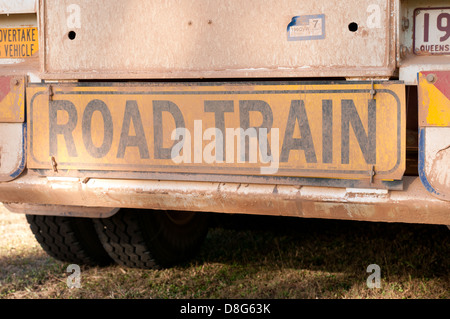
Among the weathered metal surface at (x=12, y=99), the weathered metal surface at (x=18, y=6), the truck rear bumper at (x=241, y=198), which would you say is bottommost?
the truck rear bumper at (x=241, y=198)

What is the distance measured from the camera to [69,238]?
2.74 meters

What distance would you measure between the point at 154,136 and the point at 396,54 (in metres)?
0.83

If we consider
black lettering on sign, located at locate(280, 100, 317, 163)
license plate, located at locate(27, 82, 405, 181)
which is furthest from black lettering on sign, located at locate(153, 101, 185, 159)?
black lettering on sign, located at locate(280, 100, 317, 163)

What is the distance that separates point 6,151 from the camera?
2057 millimetres

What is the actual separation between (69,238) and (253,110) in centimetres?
137

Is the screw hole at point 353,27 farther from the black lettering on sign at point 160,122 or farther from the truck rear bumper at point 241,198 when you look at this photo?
the black lettering on sign at point 160,122

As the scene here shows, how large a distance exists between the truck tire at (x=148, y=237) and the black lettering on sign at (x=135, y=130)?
0.70 meters

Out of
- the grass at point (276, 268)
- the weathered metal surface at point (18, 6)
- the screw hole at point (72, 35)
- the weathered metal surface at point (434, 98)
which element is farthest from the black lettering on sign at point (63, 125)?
the weathered metal surface at point (434, 98)

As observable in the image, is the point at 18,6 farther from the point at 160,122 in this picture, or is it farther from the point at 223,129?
the point at 223,129

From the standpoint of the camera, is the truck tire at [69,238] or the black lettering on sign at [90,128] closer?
the black lettering on sign at [90,128]

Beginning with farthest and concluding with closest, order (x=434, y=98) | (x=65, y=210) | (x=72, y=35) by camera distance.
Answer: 1. (x=65, y=210)
2. (x=72, y=35)
3. (x=434, y=98)

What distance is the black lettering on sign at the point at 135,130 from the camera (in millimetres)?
1927

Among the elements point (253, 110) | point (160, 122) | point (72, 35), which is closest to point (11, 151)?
point (72, 35)

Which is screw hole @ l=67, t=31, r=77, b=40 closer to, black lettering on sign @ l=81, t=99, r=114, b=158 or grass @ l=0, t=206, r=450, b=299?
black lettering on sign @ l=81, t=99, r=114, b=158
